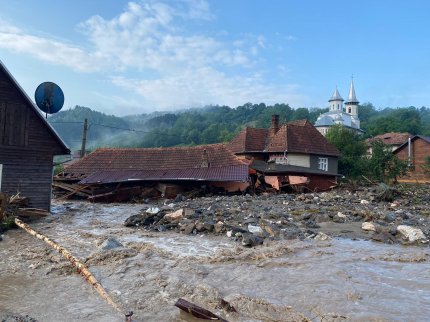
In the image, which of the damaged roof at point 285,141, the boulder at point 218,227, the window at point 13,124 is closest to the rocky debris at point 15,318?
the boulder at point 218,227

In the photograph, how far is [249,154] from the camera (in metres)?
31.3

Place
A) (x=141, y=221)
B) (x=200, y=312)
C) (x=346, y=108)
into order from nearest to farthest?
(x=200, y=312) → (x=141, y=221) → (x=346, y=108)

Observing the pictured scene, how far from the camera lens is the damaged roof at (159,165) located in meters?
23.4

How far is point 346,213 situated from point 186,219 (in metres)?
6.01

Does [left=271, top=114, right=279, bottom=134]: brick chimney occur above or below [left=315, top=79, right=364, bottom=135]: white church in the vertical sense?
below

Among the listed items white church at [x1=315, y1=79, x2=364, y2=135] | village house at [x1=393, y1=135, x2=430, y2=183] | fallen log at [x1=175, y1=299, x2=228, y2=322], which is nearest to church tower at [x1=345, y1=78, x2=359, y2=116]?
white church at [x1=315, y1=79, x2=364, y2=135]

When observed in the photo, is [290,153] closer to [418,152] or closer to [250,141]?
[250,141]

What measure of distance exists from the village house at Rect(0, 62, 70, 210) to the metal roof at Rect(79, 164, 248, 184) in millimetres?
7929

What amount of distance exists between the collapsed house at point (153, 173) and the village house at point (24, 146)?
7707 millimetres

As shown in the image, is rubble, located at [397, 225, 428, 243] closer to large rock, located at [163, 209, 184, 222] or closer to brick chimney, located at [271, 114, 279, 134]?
large rock, located at [163, 209, 184, 222]

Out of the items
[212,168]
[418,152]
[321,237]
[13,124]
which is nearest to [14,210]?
[13,124]

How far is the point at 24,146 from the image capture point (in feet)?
47.1

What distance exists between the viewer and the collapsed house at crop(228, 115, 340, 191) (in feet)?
91.5

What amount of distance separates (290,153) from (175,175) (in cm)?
1107
